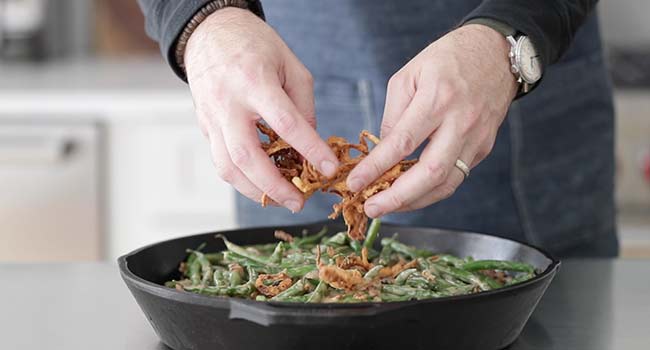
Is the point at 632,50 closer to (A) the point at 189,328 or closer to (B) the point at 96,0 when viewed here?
(B) the point at 96,0

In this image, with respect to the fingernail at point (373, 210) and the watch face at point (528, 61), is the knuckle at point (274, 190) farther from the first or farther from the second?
the watch face at point (528, 61)

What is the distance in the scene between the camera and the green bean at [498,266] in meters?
1.26

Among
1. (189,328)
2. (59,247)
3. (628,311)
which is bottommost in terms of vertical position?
(59,247)

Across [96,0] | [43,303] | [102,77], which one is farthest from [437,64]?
[96,0]

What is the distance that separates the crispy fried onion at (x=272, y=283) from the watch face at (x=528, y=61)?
1.28ft

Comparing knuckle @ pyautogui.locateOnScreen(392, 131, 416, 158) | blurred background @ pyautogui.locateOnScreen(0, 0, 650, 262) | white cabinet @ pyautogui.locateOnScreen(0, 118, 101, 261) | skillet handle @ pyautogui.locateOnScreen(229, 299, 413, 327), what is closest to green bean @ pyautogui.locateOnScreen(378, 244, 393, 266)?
knuckle @ pyautogui.locateOnScreen(392, 131, 416, 158)

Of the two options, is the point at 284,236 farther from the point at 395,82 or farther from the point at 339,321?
the point at 339,321

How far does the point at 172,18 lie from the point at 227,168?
0.83ft

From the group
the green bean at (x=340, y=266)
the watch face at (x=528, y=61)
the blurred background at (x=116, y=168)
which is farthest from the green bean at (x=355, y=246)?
the blurred background at (x=116, y=168)

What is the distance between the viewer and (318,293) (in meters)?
1.12

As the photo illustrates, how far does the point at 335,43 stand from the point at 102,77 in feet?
5.14

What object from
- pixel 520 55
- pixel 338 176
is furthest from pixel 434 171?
pixel 520 55

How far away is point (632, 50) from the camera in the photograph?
126 inches

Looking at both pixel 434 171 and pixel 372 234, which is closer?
pixel 434 171
